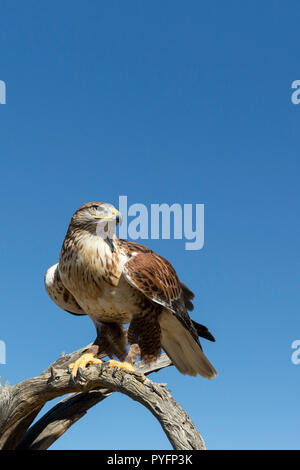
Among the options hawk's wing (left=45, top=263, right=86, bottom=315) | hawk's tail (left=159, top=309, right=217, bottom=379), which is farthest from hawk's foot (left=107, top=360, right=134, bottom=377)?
hawk's wing (left=45, top=263, right=86, bottom=315)

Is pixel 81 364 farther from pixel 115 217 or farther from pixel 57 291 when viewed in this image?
pixel 115 217

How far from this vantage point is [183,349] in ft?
19.6

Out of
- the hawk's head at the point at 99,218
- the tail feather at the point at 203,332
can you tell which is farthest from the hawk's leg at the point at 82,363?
the tail feather at the point at 203,332

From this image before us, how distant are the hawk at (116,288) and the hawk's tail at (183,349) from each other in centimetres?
2

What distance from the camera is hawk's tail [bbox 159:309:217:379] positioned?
5.71 meters

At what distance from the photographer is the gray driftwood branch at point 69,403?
4.61 m

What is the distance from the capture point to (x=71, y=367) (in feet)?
17.4

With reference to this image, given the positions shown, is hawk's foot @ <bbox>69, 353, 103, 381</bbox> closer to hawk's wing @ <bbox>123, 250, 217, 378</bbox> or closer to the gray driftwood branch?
the gray driftwood branch

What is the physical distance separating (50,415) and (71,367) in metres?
1.67

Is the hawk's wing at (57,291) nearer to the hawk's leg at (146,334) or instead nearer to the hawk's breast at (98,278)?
the hawk's breast at (98,278)
